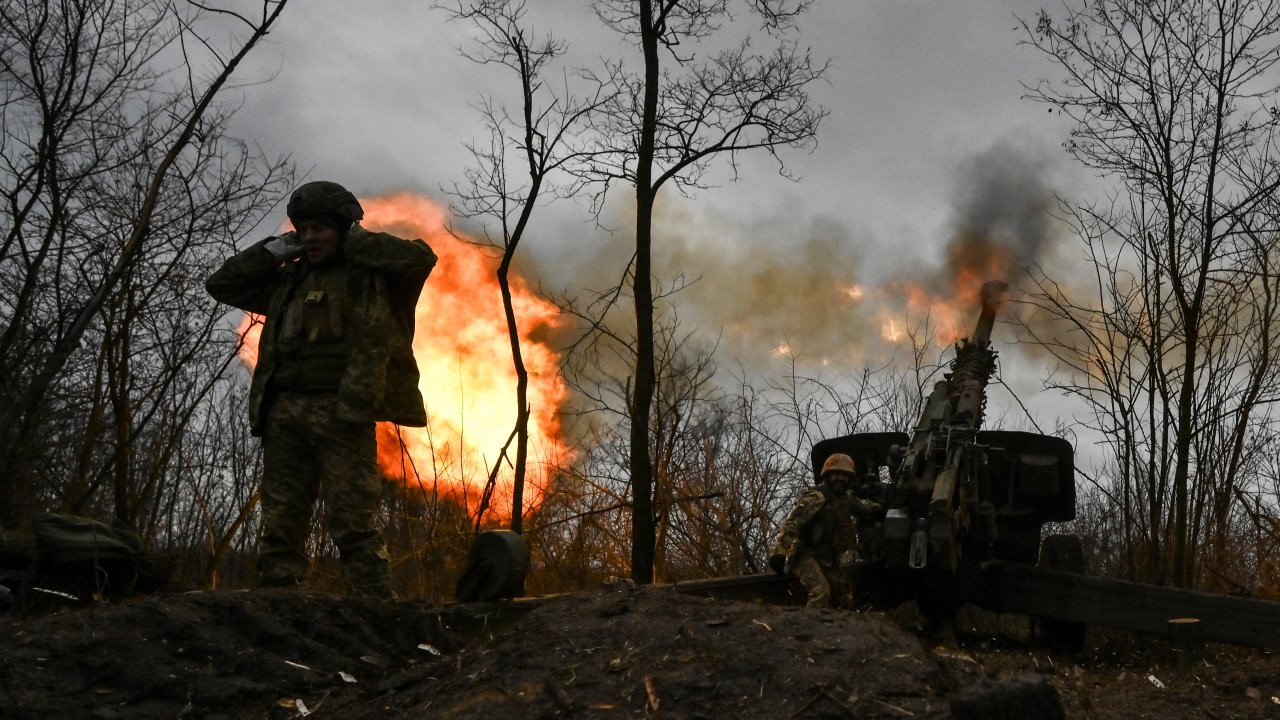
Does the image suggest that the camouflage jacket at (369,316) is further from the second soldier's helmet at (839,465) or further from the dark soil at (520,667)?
the second soldier's helmet at (839,465)

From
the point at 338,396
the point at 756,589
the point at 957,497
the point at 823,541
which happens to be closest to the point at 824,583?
the point at 823,541

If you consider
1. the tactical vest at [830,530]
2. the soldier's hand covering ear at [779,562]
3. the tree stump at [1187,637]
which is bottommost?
the tree stump at [1187,637]

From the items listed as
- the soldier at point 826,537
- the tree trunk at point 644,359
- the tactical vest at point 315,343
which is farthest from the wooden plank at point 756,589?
the tactical vest at point 315,343

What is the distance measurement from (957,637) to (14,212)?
8280mm

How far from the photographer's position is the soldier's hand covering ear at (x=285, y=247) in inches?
273

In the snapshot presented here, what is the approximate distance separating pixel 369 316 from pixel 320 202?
2.13 ft

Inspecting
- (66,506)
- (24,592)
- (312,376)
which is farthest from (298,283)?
(66,506)

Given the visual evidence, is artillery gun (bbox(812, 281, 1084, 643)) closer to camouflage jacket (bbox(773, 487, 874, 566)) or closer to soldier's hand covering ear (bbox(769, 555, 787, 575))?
camouflage jacket (bbox(773, 487, 874, 566))

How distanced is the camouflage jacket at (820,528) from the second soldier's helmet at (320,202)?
388 centimetres

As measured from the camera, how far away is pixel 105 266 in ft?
38.2

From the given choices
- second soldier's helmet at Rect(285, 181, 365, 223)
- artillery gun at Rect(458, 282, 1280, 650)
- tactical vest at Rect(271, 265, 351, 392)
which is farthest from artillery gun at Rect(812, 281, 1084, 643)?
second soldier's helmet at Rect(285, 181, 365, 223)

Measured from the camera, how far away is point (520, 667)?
14.8 ft

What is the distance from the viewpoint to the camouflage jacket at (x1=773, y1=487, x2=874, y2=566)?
891 cm

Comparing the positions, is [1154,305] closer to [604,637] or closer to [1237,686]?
[1237,686]
